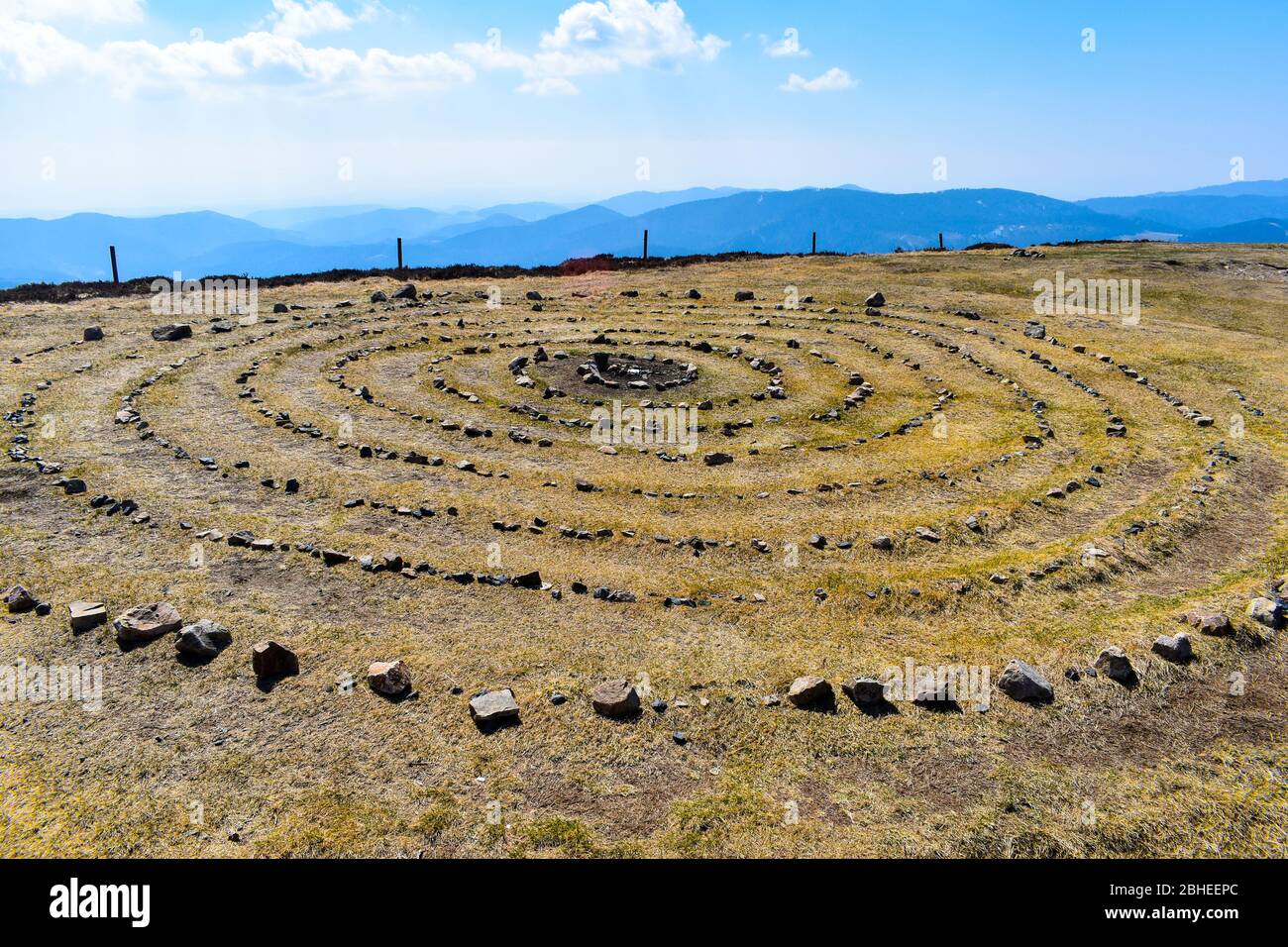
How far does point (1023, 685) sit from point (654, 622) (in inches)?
244

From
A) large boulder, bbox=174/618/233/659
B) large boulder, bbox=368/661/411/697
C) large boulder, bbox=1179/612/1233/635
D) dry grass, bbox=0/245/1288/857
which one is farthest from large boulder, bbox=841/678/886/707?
large boulder, bbox=174/618/233/659

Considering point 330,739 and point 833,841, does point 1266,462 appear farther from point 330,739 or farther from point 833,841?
point 330,739

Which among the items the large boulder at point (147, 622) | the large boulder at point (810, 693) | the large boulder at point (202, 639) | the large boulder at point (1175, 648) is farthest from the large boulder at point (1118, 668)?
the large boulder at point (147, 622)

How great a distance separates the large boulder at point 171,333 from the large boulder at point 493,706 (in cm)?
3170

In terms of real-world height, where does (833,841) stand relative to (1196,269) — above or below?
below

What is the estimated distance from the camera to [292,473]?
66.3 feet

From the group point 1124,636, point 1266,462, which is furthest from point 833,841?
point 1266,462

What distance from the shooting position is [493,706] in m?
11.3

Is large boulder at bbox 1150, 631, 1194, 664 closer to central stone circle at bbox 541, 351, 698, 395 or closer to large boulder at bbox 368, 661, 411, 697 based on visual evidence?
large boulder at bbox 368, 661, 411, 697

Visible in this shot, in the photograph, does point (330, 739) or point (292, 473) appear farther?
point (292, 473)

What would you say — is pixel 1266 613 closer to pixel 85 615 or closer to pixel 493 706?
pixel 493 706

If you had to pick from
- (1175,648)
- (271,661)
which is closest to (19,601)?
(271,661)
